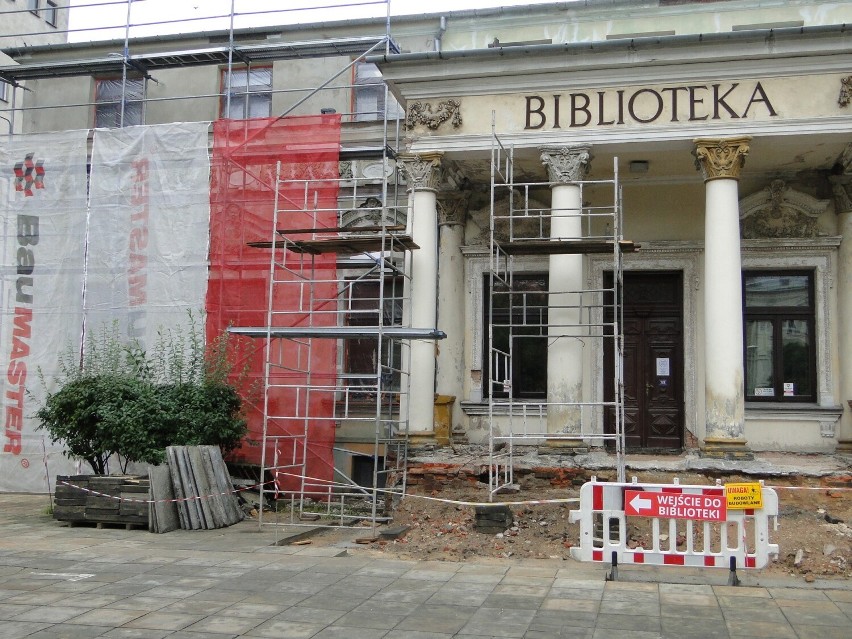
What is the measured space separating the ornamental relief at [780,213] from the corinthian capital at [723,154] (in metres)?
2.73

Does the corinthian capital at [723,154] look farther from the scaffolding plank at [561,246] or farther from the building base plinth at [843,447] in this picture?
the building base plinth at [843,447]

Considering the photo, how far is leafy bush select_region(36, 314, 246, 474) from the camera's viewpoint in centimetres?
1377

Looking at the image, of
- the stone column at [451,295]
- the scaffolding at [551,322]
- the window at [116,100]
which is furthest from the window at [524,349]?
the window at [116,100]

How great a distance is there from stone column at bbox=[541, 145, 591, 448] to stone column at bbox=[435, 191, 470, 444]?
2997 mm

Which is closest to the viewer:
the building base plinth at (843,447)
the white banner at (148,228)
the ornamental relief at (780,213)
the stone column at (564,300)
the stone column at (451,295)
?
the stone column at (564,300)

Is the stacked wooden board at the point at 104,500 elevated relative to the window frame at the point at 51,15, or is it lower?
lower

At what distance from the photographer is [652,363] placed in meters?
16.8

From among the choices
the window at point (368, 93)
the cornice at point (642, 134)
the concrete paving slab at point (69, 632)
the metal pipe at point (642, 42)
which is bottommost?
the concrete paving slab at point (69, 632)

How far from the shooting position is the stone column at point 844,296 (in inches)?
607

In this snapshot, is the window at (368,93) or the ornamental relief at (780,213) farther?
the window at (368,93)

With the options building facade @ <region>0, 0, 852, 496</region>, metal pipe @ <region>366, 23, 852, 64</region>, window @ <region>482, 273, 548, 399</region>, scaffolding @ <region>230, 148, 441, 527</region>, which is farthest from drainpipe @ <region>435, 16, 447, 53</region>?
window @ <region>482, 273, 548, 399</region>

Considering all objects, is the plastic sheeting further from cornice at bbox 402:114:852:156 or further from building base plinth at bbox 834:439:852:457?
building base plinth at bbox 834:439:852:457

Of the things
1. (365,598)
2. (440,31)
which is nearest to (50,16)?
(440,31)

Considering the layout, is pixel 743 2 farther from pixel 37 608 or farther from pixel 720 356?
pixel 37 608
